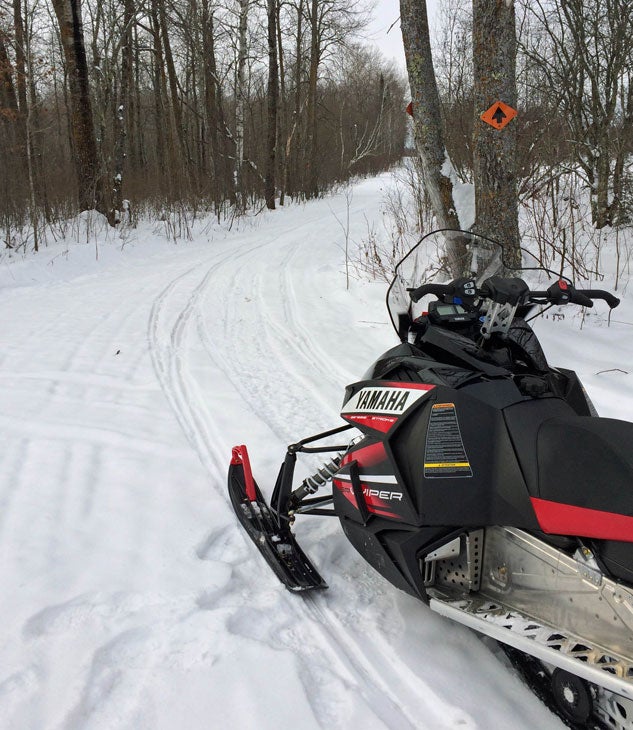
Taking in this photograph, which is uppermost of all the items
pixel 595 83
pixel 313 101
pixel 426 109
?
pixel 313 101

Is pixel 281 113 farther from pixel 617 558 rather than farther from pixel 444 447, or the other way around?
pixel 617 558

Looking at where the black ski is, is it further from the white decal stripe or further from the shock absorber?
the white decal stripe

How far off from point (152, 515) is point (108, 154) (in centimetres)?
1718

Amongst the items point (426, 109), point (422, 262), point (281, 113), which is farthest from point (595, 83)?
point (281, 113)

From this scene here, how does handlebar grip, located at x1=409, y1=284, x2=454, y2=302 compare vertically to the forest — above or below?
below

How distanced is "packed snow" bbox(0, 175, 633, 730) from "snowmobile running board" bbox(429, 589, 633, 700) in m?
0.24

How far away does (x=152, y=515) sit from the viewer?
2.68 meters

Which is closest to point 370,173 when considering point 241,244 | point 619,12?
point 241,244

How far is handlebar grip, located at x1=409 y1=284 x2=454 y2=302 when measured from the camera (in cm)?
225

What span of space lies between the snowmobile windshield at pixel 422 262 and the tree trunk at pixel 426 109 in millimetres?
3996

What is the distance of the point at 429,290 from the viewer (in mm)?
2271

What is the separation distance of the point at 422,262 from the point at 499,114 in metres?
3.13

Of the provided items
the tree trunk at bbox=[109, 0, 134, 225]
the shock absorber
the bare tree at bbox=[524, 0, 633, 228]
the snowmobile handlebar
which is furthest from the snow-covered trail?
the tree trunk at bbox=[109, 0, 134, 225]

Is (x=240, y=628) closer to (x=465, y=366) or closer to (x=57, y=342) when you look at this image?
(x=465, y=366)
